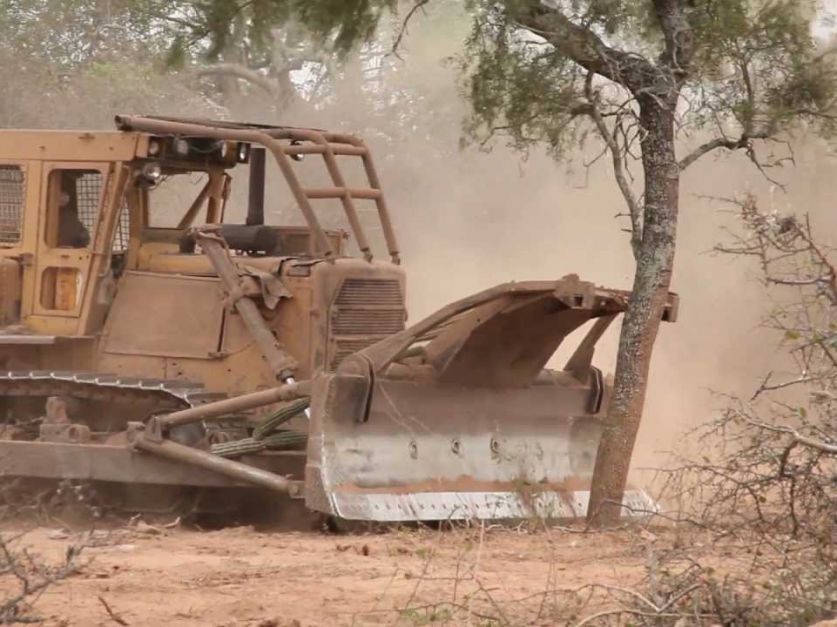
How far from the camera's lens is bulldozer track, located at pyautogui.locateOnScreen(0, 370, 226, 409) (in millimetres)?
11711

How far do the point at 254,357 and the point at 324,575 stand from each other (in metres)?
3.25

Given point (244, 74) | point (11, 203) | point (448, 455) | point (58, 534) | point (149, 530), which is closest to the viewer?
point (58, 534)

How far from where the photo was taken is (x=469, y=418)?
39.9ft

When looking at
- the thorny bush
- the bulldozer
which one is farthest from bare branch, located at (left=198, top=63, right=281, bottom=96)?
the thorny bush

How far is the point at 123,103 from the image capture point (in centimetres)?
2553

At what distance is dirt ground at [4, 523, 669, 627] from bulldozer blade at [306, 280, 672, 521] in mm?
379

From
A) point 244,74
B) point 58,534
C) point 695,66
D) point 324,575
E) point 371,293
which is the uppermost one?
point 244,74

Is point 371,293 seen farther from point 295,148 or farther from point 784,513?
point 784,513

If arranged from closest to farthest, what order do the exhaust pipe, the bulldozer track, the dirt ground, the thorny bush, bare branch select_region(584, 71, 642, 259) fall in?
1. the thorny bush
2. the dirt ground
3. bare branch select_region(584, 71, 642, 259)
4. the bulldozer track
5. the exhaust pipe

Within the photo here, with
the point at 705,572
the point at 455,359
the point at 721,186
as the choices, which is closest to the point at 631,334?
the point at 455,359

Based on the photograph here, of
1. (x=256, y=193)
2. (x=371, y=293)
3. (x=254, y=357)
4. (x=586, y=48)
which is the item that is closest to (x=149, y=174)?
(x=256, y=193)

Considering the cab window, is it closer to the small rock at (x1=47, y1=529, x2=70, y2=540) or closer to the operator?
the operator

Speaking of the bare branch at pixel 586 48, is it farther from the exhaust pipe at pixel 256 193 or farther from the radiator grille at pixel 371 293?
the exhaust pipe at pixel 256 193

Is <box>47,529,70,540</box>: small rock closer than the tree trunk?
Yes
